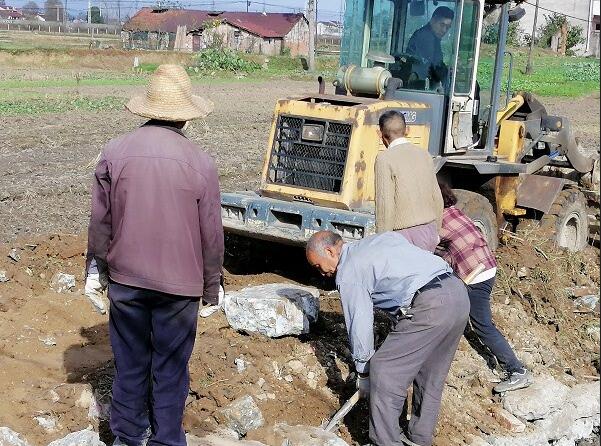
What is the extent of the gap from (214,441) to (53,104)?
18236mm

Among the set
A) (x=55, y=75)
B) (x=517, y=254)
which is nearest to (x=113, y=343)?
(x=517, y=254)

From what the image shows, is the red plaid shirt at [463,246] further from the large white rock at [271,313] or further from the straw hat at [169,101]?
the straw hat at [169,101]

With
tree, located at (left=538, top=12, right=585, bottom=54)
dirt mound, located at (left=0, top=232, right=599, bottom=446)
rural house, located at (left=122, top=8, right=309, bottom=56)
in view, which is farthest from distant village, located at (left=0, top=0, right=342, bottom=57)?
dirt mound, located at (left=0, top=232, right=599, bottom=446)

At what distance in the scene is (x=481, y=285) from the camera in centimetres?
682

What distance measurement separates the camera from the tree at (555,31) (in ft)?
213

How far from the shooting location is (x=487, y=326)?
6.96m

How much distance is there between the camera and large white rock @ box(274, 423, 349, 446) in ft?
18.4

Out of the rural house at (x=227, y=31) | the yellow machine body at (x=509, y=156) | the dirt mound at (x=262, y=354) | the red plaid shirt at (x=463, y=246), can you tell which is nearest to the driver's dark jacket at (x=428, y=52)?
the yellow machine body at (x=509, y=156)

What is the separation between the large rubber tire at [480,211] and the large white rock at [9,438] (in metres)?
5.09

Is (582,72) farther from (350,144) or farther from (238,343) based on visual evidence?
(238,343)

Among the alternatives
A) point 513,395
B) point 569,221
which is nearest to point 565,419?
point 513,395

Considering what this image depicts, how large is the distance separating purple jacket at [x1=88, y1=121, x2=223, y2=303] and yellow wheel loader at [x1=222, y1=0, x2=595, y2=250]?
126 inches

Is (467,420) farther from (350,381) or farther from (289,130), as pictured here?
(289,130)

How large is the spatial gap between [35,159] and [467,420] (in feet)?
32.0
